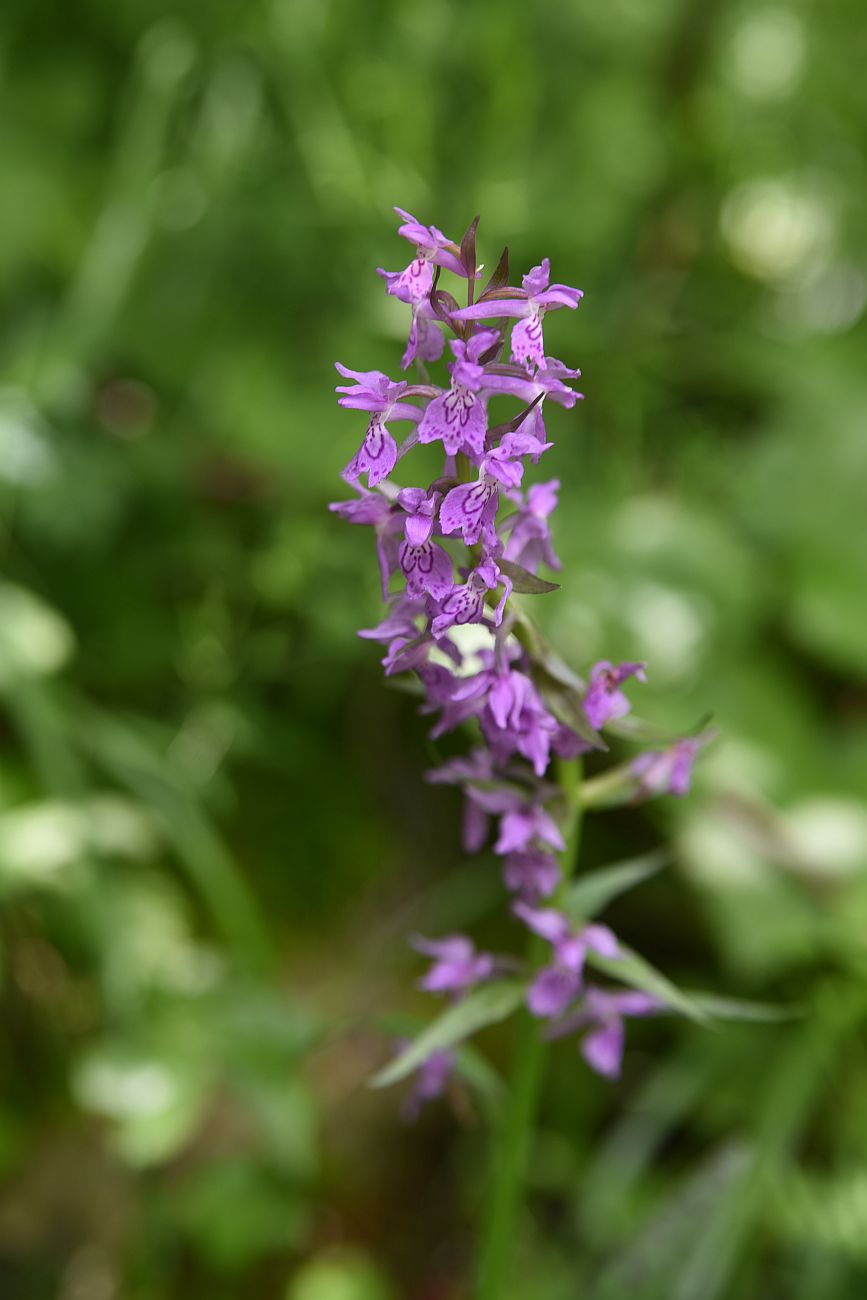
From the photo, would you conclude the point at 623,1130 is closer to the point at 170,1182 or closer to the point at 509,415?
the point at 170,1182

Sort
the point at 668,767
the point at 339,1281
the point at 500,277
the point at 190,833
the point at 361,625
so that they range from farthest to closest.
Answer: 1. the point at 361,625
2. the point at 190,833
3. the point at 339,1281
4. the point at 668,767
5. the point at 500,277

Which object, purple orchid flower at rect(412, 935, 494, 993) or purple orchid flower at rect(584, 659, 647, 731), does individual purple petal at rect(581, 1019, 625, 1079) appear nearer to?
purple orchid flower at rect(412, 935, 494, 993)

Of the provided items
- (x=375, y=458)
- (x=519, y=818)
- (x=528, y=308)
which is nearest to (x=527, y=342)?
(x=528, y=308)

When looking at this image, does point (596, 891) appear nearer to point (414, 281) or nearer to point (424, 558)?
point (424, 558)

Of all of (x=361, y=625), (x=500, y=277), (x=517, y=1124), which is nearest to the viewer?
(x=500, y=277)

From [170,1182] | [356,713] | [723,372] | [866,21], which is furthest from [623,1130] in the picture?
[866,21]

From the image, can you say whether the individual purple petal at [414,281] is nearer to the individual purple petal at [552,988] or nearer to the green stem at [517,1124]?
the green stem at [517,1124]

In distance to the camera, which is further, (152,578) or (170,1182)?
(152,578)
